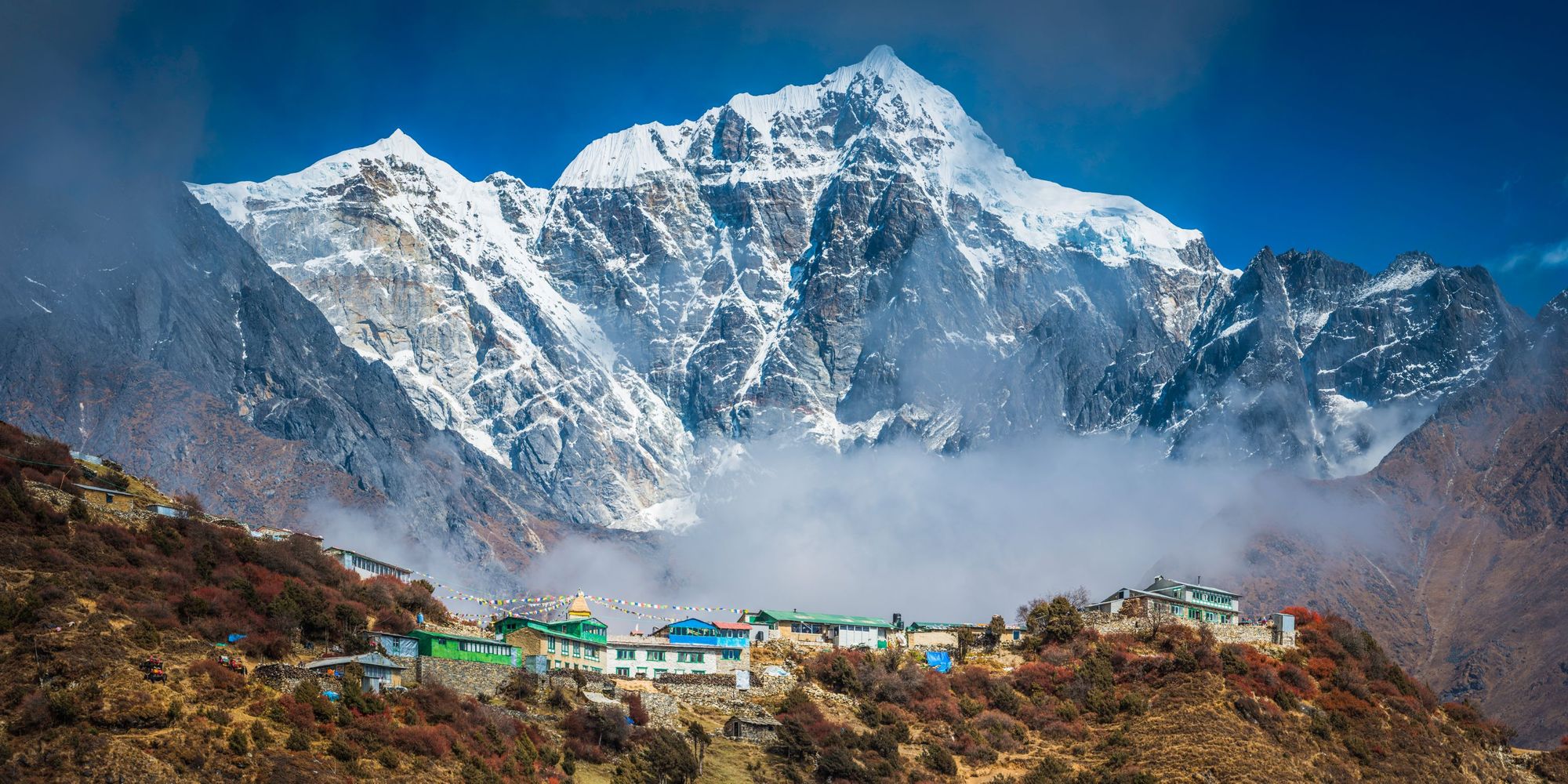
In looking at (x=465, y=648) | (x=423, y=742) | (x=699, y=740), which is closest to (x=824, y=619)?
(x=699, y=740)

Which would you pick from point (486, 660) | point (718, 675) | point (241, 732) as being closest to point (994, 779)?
point (718, 675)

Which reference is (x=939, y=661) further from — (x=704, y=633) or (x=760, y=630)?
(x=704, y=633)

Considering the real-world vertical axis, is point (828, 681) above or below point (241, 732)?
above

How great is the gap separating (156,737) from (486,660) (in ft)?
91.7

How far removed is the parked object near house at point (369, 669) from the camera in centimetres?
7294

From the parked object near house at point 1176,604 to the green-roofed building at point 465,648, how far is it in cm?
4356

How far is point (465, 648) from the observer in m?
86.8

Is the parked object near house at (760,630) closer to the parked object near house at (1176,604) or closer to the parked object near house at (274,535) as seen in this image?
the parked object near house at (1176,604)

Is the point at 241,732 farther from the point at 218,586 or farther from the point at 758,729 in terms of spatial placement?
the point at 758,729

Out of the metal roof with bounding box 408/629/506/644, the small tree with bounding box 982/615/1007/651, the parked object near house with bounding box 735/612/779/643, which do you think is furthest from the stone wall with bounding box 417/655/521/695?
the small tree with bounding box 982/615/1007/651

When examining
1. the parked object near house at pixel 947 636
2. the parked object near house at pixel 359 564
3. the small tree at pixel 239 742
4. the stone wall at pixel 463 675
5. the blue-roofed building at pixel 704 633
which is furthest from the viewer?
the parked object near house at pixel 947 636

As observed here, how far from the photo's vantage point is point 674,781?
79.2 m

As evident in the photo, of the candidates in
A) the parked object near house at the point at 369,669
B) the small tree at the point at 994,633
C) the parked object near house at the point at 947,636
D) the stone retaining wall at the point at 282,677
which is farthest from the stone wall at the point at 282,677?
the small tree at the point at 994,633

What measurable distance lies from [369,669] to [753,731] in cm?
2403
